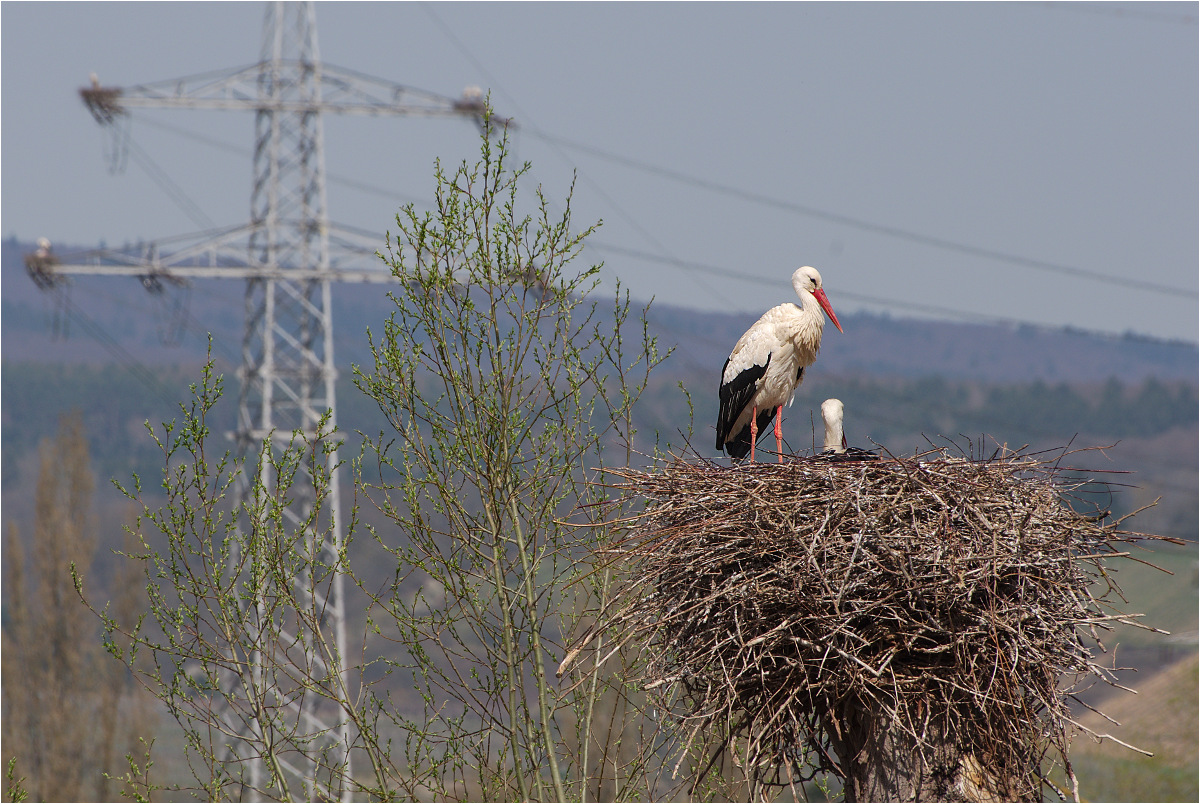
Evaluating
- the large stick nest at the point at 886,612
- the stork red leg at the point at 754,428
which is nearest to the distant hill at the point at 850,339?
the stork red leg at the point at 754,428

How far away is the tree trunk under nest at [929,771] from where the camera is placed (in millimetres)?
5418

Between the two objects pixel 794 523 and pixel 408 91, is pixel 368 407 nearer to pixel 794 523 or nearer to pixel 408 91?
pixel 408 91

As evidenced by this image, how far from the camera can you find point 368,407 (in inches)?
3725

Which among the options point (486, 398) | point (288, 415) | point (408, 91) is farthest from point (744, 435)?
point (408, 91)

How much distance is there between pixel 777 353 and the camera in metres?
7.54

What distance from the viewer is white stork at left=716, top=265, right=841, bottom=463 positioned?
24.7 feet

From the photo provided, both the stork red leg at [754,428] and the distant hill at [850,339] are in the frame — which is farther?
the distant hill at [850,339]

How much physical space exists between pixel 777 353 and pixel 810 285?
0.49 metres

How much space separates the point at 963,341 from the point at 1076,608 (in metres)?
157

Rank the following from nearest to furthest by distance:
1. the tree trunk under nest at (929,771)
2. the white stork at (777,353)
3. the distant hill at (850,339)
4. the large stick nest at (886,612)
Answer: the large stick nest at (886,612)
the tree trunk under nest at (929,771)
the white stork at (777,353)
the distant hill at (850,339)

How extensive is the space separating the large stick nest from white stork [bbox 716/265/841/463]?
174 centimetres

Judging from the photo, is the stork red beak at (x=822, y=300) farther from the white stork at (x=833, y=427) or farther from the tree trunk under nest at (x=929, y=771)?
the tree trunk under nest at (x=929, y=771)

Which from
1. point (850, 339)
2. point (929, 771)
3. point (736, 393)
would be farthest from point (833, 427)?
point (850, 339)

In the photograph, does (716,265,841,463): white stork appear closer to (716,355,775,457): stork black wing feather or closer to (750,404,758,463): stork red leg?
(716,355,775,457): stork black wing feather
